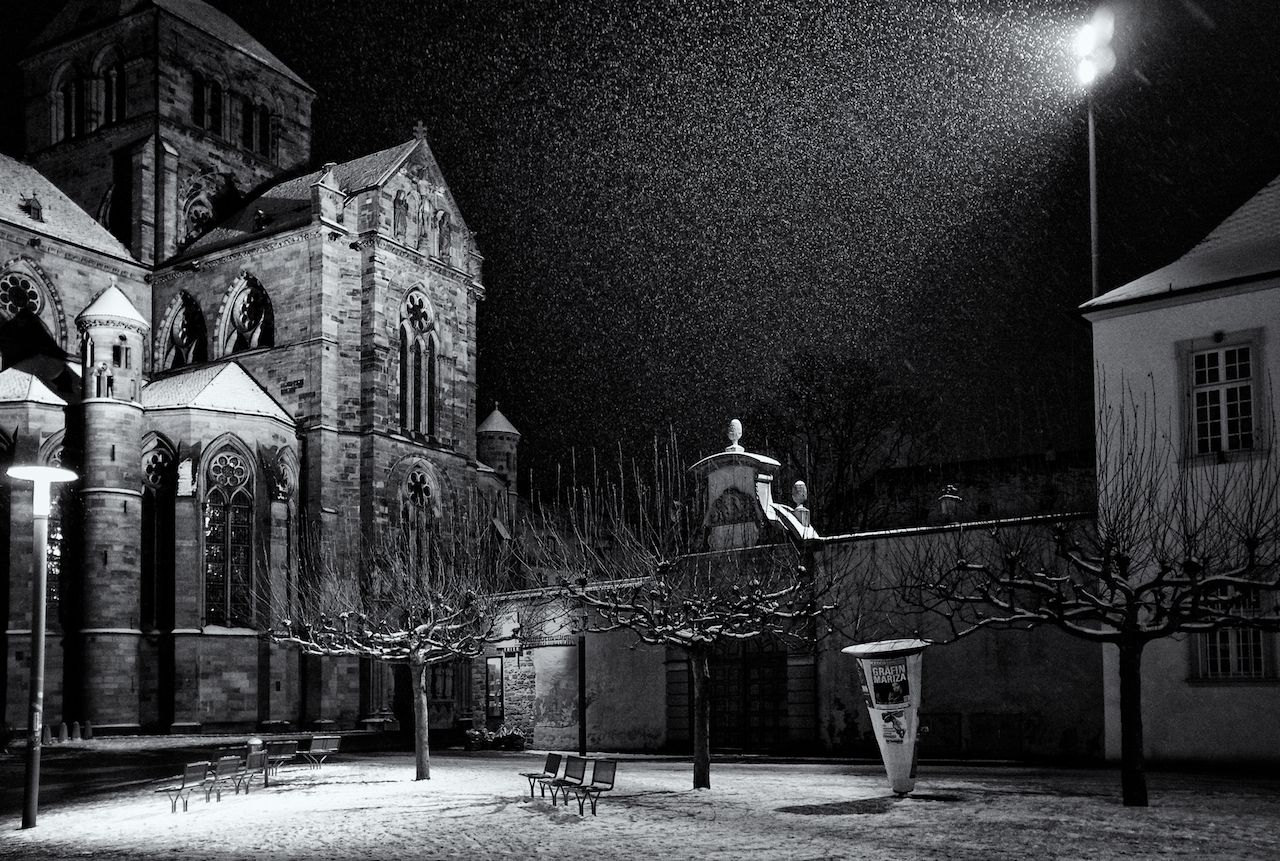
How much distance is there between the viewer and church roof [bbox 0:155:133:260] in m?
45.6

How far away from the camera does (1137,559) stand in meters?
22.3

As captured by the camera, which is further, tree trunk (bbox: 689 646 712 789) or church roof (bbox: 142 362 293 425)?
church roof (bbox: 142 362 293 425)

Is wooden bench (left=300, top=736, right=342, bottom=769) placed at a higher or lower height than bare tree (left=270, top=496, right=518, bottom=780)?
lower

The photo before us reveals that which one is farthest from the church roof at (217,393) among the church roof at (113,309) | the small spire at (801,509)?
the small spire at (801,509)

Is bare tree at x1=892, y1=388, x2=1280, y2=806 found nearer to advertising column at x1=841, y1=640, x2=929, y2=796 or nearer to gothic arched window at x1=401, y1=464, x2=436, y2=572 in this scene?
advertising column at x1=841, y1=640, x2=929, y2=796

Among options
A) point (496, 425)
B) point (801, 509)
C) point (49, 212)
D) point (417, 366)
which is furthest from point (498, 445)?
point (801, 509)

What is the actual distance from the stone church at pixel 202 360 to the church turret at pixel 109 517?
7cm

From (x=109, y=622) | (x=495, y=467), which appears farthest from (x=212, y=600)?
(x=495, y=467)

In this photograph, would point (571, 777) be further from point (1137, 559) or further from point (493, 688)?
point (493, 688)

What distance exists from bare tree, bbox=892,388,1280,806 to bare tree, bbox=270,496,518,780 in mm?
8612

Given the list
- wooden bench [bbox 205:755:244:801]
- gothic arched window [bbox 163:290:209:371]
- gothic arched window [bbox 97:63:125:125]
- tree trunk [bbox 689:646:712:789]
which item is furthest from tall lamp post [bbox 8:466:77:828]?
gothic arched window [bbox 97:63:125:125]

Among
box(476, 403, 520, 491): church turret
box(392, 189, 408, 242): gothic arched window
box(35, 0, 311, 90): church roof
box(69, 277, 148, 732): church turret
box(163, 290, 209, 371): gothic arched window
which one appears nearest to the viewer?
box(69, 277, 148, 732): church turret

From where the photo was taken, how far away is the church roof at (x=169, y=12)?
51812 millimetres

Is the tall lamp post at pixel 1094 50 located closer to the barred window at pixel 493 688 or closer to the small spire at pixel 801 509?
the small spire at pixel 801 509
